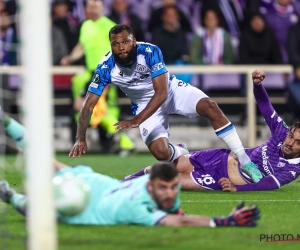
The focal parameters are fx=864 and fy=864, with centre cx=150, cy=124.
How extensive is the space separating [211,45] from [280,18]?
5.30 ft

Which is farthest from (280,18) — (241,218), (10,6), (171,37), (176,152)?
(241,218)

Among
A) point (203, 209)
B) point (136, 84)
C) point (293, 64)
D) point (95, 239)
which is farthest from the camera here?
point (293, 64)

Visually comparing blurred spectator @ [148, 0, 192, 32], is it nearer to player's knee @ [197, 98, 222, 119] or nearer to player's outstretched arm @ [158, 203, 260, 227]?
player's knee @ [197, 98, 222, 119]

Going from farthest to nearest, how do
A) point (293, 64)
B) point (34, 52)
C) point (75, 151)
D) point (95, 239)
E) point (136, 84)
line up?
point (293, 64)
point (136, 84)
point (75, 151)
point (95, 239)
point (34, 52)

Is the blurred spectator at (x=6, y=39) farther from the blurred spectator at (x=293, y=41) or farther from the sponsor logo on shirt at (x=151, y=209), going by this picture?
the sponsor logo on shirt at (x=151, y=209)

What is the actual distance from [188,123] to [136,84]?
6.79 m

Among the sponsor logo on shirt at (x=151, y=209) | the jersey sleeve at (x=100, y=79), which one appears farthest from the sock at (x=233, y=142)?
the sponsor logo on shirt at (x=151, y=209)

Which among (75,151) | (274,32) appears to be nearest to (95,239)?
(75,151)

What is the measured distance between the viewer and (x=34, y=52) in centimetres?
522

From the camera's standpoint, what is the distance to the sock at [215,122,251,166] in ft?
30.5

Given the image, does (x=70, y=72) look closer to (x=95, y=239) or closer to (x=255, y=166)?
(x=255, y=166)

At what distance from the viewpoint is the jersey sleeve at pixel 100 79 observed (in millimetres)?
9469

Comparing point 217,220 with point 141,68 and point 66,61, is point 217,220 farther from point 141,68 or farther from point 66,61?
point 66,61

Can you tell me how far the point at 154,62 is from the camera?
30.8ft
